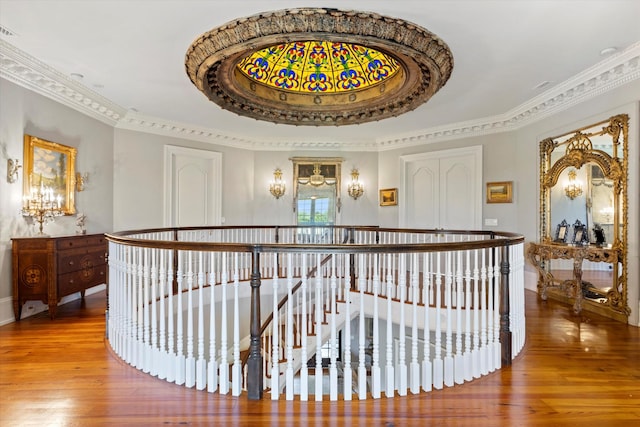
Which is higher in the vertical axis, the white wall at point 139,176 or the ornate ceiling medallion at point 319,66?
the ornate ceiling medallion at point 319,66

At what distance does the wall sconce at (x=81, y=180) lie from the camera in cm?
531

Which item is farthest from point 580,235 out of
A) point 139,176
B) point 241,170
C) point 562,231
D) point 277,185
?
point 139,176

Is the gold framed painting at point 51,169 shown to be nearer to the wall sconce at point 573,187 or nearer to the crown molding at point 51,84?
the crown molding at point 51,84

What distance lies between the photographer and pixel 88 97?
514cm

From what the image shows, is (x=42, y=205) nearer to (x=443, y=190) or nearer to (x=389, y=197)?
(x=389, y=197)

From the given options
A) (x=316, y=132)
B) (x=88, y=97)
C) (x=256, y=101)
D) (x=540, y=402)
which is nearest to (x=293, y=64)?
(x=256, y=101)

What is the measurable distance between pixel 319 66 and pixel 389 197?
3825 mm

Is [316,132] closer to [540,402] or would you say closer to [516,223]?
[516,223]

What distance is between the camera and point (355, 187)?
8.25m

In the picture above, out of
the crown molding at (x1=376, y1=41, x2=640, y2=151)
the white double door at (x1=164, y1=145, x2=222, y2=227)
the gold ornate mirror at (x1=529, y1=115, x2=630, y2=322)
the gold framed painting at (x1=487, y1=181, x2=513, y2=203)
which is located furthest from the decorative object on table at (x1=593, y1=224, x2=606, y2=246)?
the white double door at (x1=164, y1=145, x2=222, y2=227)

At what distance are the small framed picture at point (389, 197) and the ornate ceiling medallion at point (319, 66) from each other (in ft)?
8.37

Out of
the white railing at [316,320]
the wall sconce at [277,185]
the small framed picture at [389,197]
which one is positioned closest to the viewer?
the white railing at [316,320]

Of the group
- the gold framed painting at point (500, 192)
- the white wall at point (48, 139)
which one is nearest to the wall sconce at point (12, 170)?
the white wall at point (48, 139)

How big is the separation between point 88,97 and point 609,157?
24.7ft
